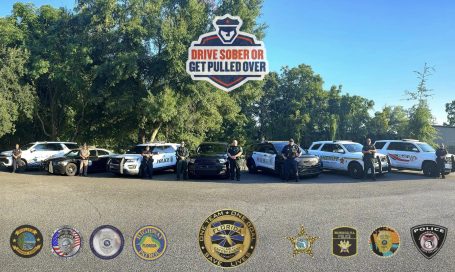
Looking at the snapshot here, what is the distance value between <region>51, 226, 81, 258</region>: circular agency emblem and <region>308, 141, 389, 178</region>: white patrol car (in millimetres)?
12608

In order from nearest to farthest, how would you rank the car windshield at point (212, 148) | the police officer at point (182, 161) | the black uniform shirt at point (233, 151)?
the black uniform shirt at point (233, 151)
the police officer at point (182, 161)
the car windshield at point (212, 148)

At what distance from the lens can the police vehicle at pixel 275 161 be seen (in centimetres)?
1417

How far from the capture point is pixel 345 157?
15508 millimetres

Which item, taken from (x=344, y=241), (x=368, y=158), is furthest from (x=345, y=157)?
(x=344, y=241)

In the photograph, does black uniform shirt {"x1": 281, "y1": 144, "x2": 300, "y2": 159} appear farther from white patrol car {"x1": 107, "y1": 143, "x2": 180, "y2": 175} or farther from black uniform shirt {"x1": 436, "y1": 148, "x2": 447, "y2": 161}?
black uniform shirt {"x1": 436, "y1": 148, "x2": 447, "y2": 161}

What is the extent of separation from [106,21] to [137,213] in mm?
16220

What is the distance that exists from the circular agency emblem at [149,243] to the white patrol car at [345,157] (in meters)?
12.0

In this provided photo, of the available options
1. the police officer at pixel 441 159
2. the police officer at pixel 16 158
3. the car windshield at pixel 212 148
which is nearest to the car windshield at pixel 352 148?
the police officer at pixel 441 159

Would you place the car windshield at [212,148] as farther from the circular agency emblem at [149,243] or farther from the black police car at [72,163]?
the circular agency emblem at [149,243]

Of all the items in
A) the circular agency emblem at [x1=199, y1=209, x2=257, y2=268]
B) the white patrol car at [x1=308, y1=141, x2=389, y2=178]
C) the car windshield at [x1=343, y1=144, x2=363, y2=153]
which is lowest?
the circular agency emblem at [x1=199, y1=209, x2=257, y2=268]

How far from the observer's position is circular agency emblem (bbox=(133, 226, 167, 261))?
4402mm

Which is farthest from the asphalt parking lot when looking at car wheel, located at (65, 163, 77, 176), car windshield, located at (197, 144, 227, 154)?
car wheel, located at (65, 163, 77, 176)

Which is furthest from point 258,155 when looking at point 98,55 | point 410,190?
point 98,55

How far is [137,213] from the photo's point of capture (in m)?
7.42
